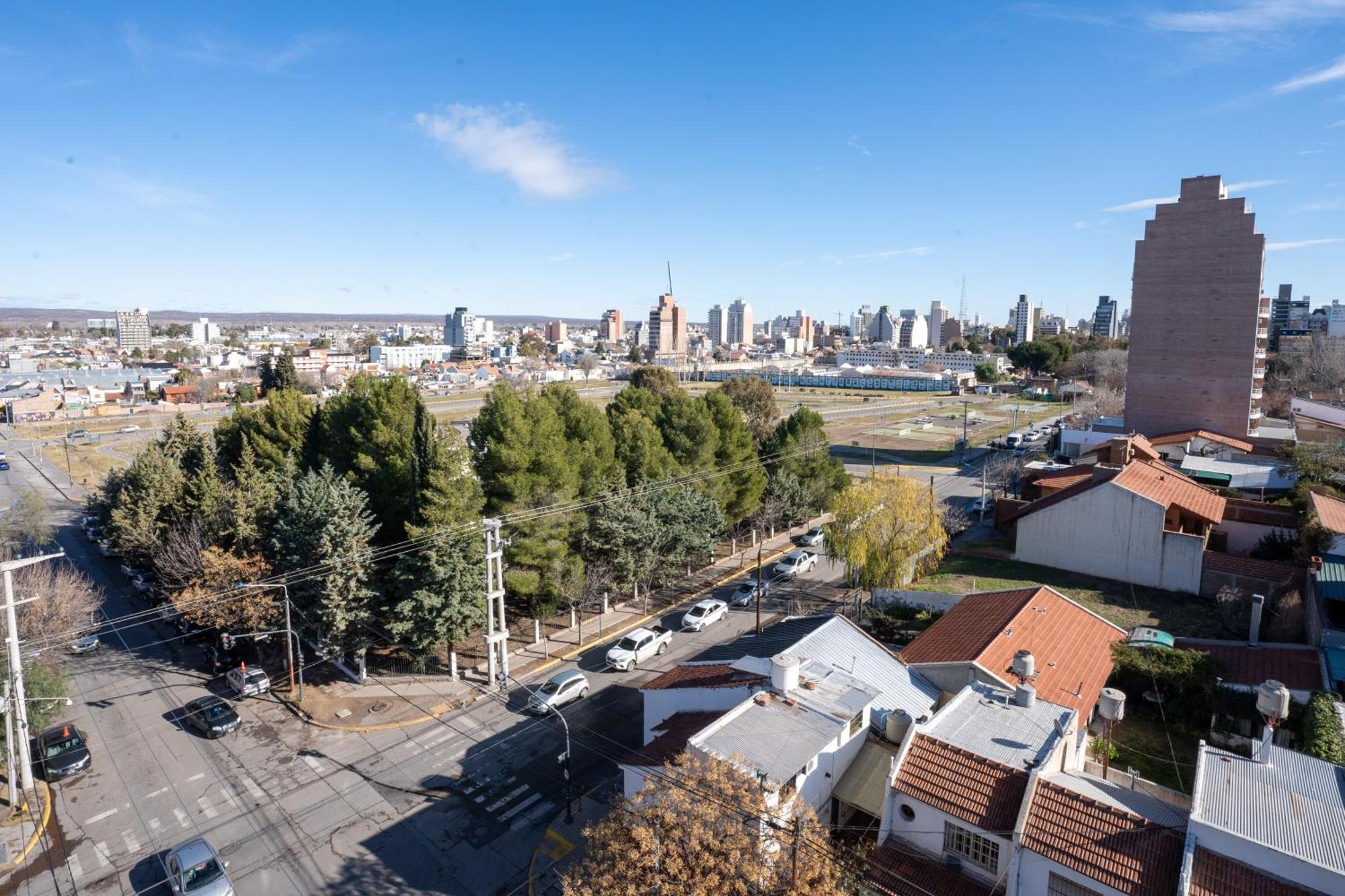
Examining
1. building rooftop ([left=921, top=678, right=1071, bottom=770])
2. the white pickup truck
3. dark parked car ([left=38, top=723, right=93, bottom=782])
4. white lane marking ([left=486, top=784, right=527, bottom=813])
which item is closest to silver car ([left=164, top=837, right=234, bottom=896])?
white lane marking ([left=486, top=784, right=527, bottom=813])

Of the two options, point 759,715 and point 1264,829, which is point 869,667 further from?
point 1264,829

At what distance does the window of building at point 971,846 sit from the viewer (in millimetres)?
12648

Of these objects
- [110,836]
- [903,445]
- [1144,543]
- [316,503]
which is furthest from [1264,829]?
[903,445]

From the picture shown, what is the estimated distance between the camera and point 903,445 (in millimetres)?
73312

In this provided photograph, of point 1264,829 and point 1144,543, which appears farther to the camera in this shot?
point 1144,543

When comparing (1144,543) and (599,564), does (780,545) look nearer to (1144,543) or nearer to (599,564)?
(599,564)

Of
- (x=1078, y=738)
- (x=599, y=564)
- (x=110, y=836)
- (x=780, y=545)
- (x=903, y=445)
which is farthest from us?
(x=903, y=445)

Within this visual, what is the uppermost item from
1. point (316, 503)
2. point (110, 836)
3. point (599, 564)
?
point (316, 503)

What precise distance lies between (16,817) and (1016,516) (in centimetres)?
3812

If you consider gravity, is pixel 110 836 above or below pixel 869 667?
below

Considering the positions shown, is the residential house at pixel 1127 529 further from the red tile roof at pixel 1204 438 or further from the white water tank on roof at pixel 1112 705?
the red tile roof at pixel 1204 438

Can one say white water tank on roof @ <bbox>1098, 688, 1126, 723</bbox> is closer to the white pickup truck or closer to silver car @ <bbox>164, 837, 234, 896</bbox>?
the white pickup truck

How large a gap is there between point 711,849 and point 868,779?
5.72m

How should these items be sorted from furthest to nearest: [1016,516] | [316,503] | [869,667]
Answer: [1016,516], [316,503], [869,667]
